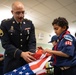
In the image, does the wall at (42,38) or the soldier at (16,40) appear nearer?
the soldier at (16,40)

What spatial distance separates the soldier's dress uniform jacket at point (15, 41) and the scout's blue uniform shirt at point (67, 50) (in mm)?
411

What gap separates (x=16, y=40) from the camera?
1487 mm

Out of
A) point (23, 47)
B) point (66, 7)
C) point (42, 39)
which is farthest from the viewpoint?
point (42, 39)

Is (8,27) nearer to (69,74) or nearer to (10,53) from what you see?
(10,53)

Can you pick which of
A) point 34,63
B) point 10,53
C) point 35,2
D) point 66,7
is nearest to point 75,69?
point 34,63

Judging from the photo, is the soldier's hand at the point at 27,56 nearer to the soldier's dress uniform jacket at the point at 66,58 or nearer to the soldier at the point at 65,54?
the soldier at the point at 65,54

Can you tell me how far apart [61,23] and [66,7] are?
381 cm

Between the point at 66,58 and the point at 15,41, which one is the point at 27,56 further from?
the point at 66,58

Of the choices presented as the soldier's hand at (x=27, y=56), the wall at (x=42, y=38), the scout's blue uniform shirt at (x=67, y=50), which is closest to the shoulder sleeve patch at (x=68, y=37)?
the scout's blue uniform shirt at (x=67, y=50)

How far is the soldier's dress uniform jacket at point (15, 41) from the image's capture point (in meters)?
1.41

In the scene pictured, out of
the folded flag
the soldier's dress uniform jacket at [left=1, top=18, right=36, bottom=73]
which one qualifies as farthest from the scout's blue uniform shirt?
the soldier's dress uniform jacket at [left=1, top=18, right=36, bottom=73]

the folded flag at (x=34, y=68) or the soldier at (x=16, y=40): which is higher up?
the soldier at (x=16, y=40)

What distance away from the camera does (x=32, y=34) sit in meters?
1.59

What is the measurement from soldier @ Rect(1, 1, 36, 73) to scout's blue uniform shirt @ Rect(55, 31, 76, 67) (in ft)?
1.35
